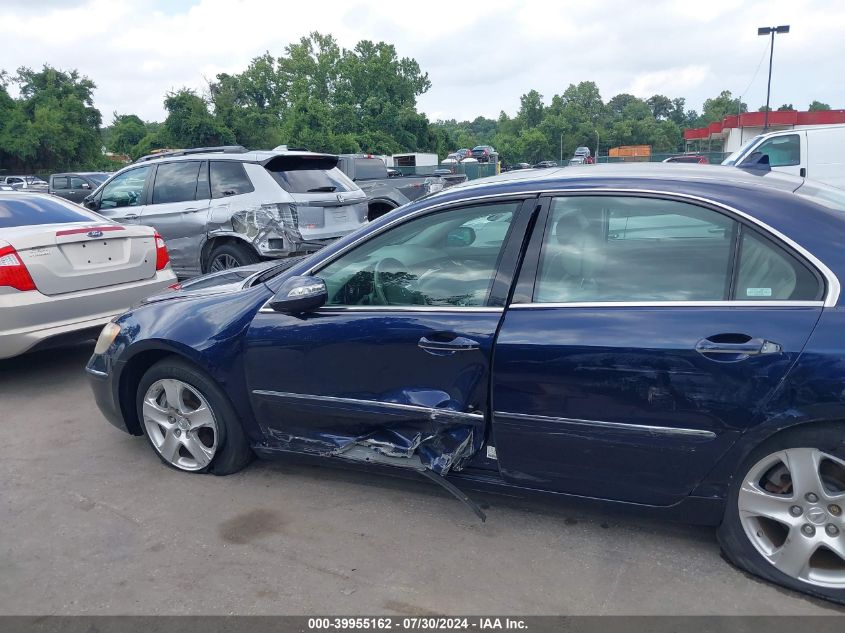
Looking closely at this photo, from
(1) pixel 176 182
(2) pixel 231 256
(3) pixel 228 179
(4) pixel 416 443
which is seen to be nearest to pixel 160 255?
(2) pixel 231 256

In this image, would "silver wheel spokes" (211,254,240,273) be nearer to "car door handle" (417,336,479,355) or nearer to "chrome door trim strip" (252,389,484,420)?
"chrome door trim strip" (252,389,484,420)

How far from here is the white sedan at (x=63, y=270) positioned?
16.4ft

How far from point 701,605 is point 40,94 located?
52485mm

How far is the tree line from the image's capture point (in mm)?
41219

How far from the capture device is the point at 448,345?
2.92 metres

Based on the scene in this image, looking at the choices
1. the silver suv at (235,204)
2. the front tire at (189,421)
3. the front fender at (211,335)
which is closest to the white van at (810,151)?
the silver suv at (235,204)

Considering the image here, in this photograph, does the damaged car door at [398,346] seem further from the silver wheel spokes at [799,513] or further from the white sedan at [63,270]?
the white sedan at [63,270]

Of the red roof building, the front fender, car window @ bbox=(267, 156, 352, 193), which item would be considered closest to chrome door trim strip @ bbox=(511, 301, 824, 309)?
the front fender

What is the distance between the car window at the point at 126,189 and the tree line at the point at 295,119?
3148cm

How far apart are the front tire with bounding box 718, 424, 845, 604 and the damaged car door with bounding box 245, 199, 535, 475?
1082 mm

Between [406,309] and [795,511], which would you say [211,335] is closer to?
[406,309]

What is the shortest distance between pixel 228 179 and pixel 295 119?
4230 centimetres

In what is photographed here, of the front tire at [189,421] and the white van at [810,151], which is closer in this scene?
the front tire at [189,421]
